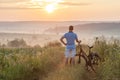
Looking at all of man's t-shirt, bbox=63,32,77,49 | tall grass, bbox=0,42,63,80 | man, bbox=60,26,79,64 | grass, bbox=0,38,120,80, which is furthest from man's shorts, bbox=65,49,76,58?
tall grass, bbox=0,42,63,80

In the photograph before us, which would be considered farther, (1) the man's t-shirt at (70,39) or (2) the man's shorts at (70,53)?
(2) the man's shorts at (70,53)

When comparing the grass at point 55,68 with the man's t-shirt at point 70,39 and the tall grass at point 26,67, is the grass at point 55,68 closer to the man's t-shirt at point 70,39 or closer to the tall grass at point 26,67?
the tall grass at point 26,67

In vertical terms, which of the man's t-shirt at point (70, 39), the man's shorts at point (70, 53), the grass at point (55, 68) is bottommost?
the grass at point (55, 68)

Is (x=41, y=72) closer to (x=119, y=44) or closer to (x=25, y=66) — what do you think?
(x=25, y=66)

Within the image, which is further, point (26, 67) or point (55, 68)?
point (55, 68)

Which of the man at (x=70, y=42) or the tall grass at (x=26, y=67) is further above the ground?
the man at (x=70, y=42)

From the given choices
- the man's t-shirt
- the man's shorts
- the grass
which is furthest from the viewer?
the man's shorts

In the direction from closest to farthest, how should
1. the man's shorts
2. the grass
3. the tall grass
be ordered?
1. the grass
2. the tall grass
3. the man's shorts

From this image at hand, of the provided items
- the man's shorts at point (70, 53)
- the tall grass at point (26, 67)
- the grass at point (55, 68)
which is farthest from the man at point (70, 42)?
the tall grass at point (26, 67)

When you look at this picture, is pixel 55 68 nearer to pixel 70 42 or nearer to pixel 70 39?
pixel 70 42

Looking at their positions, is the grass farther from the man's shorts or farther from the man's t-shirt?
the man's t-shirt

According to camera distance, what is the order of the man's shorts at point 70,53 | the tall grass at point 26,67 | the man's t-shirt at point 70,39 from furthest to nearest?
the man's shorts at point 70,53 < the man's t-shirt at point 70,39 < the tall grass at point 26,67

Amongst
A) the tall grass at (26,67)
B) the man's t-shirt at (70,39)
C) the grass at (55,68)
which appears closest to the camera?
the grass at (55,68)

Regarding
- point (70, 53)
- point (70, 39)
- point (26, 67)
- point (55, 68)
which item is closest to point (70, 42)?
point (70, 39)
